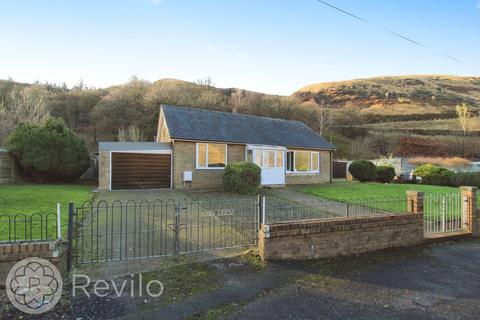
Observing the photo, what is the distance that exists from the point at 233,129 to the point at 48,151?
36.4 feet

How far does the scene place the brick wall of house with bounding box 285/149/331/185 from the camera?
63.7ft

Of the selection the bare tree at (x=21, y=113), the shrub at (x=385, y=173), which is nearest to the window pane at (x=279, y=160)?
the shrub at (x=385, y=173)

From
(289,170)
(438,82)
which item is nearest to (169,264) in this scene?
(289,170)

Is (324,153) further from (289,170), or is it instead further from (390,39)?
(390,39)

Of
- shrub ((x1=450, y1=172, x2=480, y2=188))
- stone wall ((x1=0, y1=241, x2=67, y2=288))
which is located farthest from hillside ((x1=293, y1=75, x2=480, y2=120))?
stone wall ((x1=0, y1=241, x2=67, y2=288))

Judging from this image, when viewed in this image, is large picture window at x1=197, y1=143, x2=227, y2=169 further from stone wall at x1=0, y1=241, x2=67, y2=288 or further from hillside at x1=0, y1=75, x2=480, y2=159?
hillside at x1=0, y1=75, x2=480, y2=159

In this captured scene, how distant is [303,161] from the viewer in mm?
20219

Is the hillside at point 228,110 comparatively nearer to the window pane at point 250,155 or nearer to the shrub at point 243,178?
the window pane at point 250,155

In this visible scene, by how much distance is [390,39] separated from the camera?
10312 mm

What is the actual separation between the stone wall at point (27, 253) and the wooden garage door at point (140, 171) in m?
11.8

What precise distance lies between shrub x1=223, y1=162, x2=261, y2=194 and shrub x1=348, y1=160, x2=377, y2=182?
37.5ft

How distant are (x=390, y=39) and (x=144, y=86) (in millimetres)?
32667

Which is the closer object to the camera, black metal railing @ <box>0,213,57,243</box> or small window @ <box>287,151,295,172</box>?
black metal railing @ <box>0,213,57,243</box>

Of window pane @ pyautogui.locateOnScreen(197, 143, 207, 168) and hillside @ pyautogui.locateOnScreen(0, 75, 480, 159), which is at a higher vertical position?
hillside @ pyautogui.locateOnScreen(0, 75, 480, 159)
